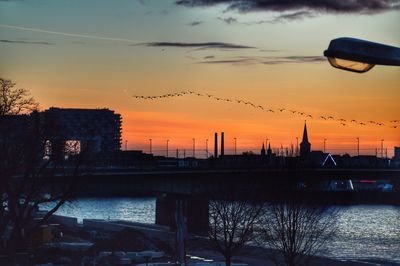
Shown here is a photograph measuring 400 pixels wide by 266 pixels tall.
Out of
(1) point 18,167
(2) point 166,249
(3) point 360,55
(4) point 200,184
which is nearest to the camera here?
(3) point 360,55

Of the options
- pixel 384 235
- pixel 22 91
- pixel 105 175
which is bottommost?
pixel 384 235

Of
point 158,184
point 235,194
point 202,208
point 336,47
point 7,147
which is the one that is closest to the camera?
point 336,47

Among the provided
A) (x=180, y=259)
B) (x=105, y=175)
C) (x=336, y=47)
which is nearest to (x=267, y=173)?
(x=105, y=175)

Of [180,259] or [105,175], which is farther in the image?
[105,175]

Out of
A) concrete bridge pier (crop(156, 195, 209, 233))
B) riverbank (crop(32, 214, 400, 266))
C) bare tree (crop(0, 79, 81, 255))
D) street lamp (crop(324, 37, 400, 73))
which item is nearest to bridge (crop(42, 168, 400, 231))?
concrete bridge pier (crop(156, 195, 209, 233))

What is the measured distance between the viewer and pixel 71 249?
70062mm

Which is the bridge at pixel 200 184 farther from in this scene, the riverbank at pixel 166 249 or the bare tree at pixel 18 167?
the bare tree at pixel 18 167

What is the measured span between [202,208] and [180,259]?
41.7 m

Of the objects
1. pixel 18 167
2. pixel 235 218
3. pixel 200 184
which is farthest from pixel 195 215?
pixel 18 167

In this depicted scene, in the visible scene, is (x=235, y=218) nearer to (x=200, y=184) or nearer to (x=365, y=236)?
(x=200, y=184)

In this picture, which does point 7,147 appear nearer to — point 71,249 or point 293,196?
point 71,249

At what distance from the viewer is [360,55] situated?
8594 mm

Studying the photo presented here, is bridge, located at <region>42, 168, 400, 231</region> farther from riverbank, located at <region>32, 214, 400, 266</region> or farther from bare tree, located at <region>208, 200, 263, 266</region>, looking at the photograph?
riverbank, located at <region>32, 214, 400, 266</region>

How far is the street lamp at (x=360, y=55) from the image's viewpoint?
28.1ft
